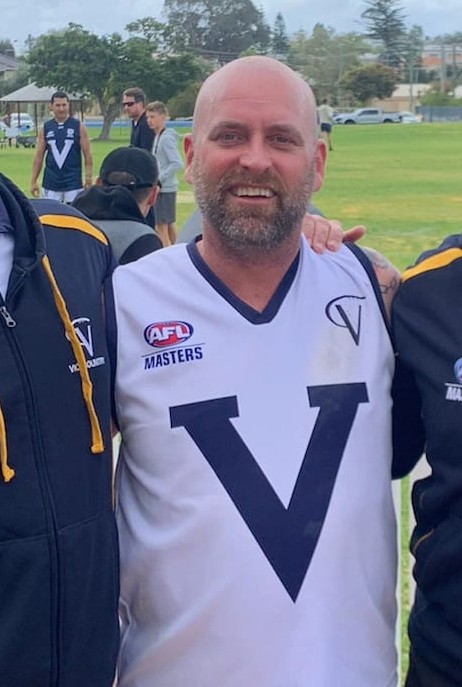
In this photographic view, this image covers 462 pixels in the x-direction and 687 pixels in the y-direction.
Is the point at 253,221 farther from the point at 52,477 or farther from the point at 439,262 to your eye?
the point at 52,477

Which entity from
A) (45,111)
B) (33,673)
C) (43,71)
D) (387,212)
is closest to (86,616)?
(33,673)

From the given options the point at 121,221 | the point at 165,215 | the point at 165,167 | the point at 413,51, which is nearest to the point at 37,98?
the point at 165,167

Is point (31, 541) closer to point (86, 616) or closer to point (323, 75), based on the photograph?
point (86, 616)

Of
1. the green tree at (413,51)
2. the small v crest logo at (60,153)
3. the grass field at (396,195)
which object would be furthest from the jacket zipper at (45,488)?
the green tree at (413,51)

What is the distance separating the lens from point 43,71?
64438 millimetres

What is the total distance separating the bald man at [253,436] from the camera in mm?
2287

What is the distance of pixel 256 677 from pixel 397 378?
806 mm

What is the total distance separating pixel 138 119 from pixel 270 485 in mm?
11998

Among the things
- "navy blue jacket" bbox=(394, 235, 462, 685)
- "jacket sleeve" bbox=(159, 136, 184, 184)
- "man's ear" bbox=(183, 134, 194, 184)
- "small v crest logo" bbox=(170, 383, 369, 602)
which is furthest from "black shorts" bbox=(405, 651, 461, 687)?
"jacket sleeve" bbox=(159, 136, 184, 184)

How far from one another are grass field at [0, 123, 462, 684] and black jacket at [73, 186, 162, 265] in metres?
1.80

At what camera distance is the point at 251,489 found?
2.32 metres

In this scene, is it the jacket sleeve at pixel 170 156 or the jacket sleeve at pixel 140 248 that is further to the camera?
the jacket sleeve at pixel 170 156

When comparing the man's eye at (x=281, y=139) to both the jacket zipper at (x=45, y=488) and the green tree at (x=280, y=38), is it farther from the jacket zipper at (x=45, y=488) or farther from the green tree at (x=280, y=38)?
the green tree at (x=280, y=38)

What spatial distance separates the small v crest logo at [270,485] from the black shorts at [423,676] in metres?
0.45
